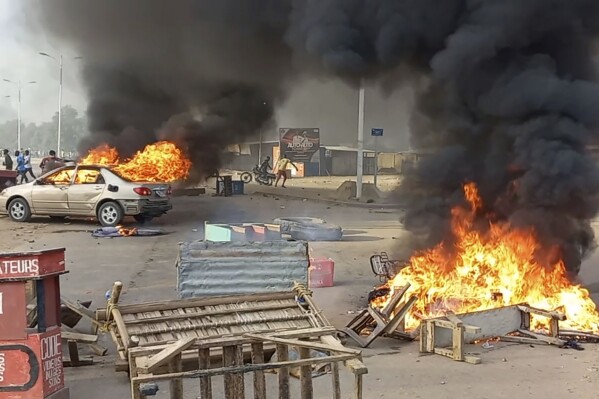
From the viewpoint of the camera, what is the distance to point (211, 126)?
21.0 meters

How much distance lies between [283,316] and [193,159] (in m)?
17.9

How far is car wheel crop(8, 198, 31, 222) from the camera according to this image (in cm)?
1516

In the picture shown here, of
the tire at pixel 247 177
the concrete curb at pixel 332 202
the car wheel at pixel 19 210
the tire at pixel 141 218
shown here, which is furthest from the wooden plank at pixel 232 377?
the tire at pixel 247 177

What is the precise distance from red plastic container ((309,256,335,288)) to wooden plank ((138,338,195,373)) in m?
5.53

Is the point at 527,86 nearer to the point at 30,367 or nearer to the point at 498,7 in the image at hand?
the point at 498,7

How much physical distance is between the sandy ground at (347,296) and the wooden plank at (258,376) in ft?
5.15

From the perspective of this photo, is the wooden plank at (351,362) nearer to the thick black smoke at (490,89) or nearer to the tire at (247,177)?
the thick black smoke at (490,89)

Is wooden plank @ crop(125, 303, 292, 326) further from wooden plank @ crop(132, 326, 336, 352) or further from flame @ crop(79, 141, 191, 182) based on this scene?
flame @ crop(79, 141, 191, 182)

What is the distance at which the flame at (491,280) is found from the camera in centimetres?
686

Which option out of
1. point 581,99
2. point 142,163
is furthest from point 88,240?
point 581,99

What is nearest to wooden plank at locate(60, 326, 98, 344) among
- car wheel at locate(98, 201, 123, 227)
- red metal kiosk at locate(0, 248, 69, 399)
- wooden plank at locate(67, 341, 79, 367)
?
wooden plank at locate(67, 341, 79, 367)

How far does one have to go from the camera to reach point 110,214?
47.3 feet

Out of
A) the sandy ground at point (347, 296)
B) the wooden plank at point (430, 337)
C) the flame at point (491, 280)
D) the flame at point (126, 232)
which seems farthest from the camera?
the flame at point (126, 232)

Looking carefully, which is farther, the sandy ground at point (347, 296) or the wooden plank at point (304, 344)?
the sandy ground at point (347, 296)
